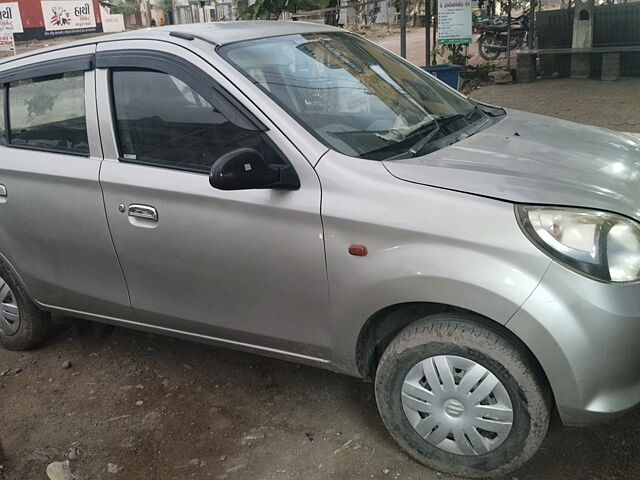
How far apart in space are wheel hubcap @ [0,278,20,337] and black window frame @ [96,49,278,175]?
134cm

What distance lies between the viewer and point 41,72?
3.42 meters

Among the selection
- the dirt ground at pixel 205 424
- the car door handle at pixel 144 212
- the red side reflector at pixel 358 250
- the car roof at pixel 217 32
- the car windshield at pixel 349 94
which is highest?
the car roof at pixel 217 32

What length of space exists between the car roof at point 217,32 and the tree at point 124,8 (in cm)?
2021

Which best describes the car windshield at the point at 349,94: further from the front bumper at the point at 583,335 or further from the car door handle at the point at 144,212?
the front bumper at the point at 583,335

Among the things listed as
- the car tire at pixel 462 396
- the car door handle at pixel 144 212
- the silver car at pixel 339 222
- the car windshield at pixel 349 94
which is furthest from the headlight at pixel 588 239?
the car door handle at pixel 144 212

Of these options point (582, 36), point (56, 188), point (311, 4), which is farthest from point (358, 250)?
point (582, 36)

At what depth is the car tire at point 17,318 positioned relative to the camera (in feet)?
12.3

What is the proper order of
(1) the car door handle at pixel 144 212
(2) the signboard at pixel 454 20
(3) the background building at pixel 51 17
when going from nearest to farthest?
1. (1) the car door handle at pixel 144 212
2. (2) the signboard at pixel 454 20
3. (3) the background building at pixel 51 17

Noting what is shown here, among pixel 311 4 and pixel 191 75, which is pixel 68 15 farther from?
pixel 191 75

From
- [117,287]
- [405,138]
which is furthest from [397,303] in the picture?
[117,287]

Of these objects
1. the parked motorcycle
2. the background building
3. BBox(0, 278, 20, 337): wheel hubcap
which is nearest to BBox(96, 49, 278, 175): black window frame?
BBox(0, 278, 20, 337): wheel hubcap

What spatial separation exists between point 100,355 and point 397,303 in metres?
2.24

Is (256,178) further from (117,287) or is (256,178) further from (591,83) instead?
(591,83)

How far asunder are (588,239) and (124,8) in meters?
22.7
